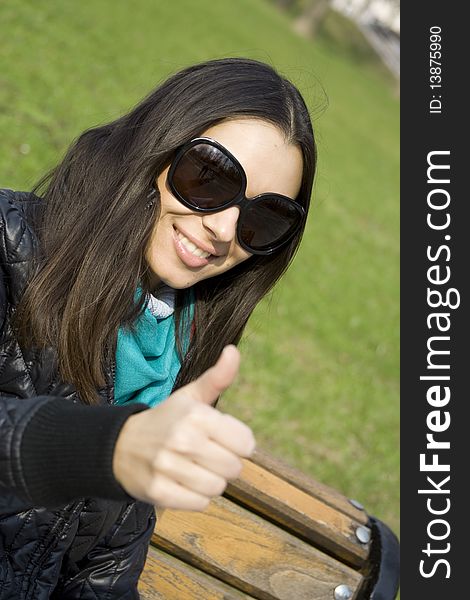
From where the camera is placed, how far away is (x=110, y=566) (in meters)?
2.34

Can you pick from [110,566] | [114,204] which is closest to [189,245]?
[114,204]

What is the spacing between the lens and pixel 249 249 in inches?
85.8

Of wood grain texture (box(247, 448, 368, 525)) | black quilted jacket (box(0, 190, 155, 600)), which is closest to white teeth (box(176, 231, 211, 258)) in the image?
black quilted jacket (box(0, 190, 155, 600))

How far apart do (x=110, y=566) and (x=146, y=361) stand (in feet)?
2.09

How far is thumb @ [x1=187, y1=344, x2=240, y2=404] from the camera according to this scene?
128 centimetres

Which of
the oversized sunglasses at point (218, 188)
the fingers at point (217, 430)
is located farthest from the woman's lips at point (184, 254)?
the fingers at point (217, 430)

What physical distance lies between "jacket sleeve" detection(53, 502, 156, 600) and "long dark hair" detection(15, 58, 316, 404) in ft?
1.64

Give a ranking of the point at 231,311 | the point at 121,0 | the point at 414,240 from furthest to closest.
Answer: the point at 121,0 → the point at 414,240 → the point at 231,311

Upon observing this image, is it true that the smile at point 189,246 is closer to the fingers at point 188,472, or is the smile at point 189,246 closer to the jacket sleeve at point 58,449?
the jacket sleeve at point 58,449

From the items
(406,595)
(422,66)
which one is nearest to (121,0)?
(422,66)

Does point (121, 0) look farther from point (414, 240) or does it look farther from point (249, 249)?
point (249, 249)

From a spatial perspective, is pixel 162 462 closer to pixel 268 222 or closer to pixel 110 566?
pixel 268 222

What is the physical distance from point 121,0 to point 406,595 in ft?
43.9

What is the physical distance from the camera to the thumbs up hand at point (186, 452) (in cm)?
124
